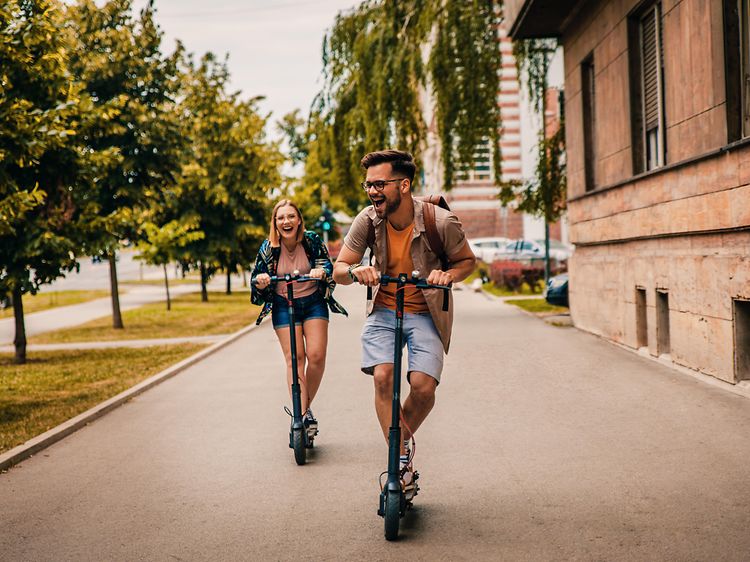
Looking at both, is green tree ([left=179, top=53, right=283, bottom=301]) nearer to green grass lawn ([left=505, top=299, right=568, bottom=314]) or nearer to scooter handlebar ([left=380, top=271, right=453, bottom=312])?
green grass lawn ([left=505, top=299, right=568, bottom=314])

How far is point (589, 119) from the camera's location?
1614cm

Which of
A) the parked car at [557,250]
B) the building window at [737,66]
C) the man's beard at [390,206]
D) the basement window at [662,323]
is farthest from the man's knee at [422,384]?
the parked car at [557,250]

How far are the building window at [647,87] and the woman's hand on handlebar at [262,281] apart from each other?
681 centimetres

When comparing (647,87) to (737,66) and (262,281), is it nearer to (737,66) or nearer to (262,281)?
(737,66)

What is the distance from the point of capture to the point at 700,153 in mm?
10312

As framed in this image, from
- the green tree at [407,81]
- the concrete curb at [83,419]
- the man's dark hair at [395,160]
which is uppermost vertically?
the green tree at [407,81]

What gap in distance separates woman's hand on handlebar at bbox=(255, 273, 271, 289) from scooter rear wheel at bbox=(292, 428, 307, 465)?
985mm

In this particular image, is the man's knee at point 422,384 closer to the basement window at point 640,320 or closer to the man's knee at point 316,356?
the man's knee at point 316,356

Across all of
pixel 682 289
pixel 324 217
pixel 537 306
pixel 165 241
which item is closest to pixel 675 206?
pixel 682 289

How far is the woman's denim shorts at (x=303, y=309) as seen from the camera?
719 cm

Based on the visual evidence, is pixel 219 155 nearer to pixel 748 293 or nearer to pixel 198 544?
pixel 748 293

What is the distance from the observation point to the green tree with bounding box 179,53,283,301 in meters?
33.1

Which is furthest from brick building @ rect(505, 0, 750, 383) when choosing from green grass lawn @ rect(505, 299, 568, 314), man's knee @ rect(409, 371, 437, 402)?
man's knee @ rect(409, 371, 437, 402)

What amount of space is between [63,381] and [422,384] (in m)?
8.09
